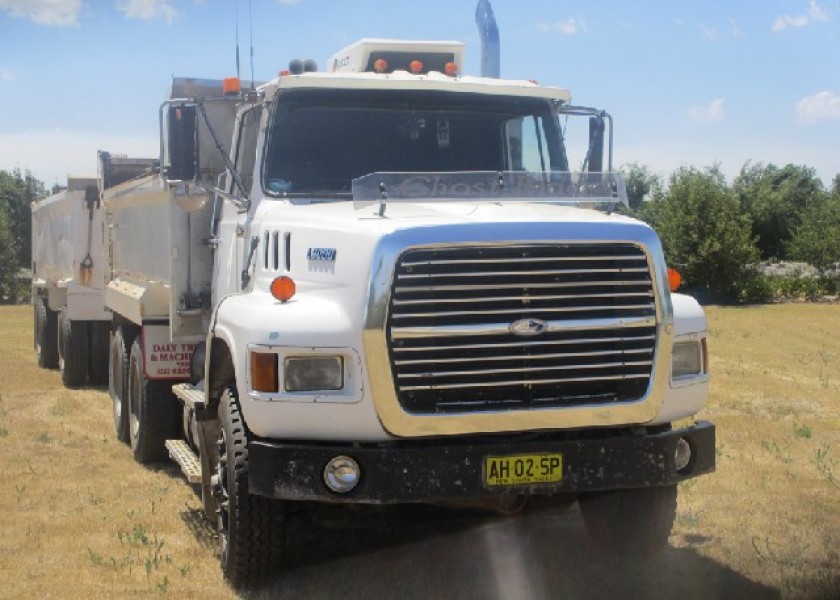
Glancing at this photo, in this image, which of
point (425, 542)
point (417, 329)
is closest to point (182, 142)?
point (417, 329)

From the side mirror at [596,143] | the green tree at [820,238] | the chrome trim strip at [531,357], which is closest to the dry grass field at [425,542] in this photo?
the chrome trim strip at [531,357]

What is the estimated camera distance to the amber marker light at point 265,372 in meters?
5.30

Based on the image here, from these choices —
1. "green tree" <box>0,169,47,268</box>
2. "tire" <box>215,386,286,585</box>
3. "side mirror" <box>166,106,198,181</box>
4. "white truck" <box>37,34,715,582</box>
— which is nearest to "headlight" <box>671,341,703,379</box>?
"white truck" <box>37,34,715,582</box>

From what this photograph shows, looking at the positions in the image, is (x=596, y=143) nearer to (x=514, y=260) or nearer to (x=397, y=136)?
(x=397, y=136)

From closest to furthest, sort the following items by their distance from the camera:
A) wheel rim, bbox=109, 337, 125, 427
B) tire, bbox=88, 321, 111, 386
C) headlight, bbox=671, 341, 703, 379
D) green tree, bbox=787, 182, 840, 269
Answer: headlight, bbox=671, 341, 703, 379
wheel rim, bbox=109, 337, 125, 427
tire, bbox=88, 321, 111, 386
green tree, bbox=787, 182, 840, 269

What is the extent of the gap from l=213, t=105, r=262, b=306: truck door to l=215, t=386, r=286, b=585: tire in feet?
3.55

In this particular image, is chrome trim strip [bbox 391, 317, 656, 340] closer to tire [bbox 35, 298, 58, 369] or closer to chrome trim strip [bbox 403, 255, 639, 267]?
chrome trim strip [bbox 403, 255, 639, 267]

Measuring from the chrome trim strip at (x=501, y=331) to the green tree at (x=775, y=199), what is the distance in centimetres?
3758

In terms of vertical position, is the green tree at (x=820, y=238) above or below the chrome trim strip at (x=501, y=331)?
below

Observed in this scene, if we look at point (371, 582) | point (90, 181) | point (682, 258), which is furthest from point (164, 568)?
point (682, 258)

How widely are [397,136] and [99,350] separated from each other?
835cm

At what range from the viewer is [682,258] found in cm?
3547

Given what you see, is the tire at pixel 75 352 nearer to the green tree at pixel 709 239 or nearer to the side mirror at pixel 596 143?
the side mirror at pixel 596 143

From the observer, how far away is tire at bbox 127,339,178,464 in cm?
880
